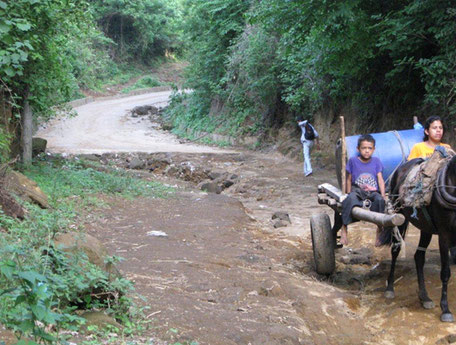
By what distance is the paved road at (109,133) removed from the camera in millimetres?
22656

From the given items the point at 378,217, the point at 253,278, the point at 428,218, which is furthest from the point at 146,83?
the point at 428,218

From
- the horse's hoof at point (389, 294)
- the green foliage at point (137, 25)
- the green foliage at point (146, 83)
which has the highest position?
the green foliage at point (137, 25)

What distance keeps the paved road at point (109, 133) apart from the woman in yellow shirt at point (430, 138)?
14.8 m

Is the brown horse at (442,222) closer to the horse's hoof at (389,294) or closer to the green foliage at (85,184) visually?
the horse's hoof at (389,294)

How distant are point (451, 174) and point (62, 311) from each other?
3949 mm

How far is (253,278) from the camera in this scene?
6691 mm

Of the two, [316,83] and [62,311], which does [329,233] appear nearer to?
[62,311]

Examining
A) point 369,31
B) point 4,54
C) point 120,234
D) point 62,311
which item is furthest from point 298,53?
point 62,311

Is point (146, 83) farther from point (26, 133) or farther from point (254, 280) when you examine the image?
point (254, 280)

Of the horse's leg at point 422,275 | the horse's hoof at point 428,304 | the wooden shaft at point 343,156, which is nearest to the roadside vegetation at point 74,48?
the wooden shaft at point 343,156

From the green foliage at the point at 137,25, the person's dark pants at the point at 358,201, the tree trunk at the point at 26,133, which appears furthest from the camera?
the green foliage at the point at 137,25

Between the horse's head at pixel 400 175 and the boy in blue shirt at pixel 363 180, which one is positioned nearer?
the horse's head at pixel 400 175

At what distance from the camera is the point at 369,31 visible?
498 inches

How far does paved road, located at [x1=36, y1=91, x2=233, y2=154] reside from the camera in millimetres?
22656
